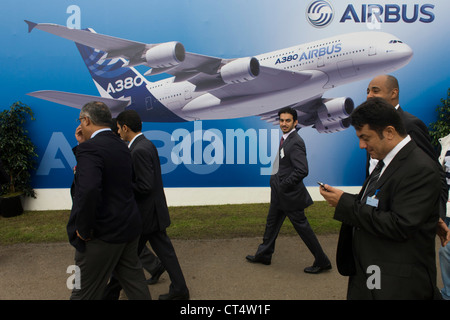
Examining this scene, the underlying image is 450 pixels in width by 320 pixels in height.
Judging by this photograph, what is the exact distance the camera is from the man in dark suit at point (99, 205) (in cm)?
231

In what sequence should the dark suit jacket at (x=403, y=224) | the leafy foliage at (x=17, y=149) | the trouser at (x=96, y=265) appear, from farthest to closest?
1. the leafy foliage at (x=17, y=149)
2. the trouser at (x=96, y=265)
3. the dark suit jacket at (x=403, y=224)

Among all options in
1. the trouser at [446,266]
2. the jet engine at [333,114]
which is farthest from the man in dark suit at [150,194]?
the jet engine at [333,114]

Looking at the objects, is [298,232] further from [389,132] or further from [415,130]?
[389,132]

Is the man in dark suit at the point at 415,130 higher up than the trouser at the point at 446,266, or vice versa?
the man in dark suit at the point at 415,130

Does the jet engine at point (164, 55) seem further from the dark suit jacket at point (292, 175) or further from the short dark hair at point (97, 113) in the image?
the short dark hair at point (97, 113)

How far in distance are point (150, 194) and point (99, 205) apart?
869mm

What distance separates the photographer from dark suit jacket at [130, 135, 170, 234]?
3.10m

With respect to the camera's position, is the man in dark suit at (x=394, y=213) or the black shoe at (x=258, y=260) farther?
the black shoe at (x=258, y=260)

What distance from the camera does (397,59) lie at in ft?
23.3

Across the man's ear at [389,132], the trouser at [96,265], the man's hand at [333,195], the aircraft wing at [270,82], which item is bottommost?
the trouser at [96,265]

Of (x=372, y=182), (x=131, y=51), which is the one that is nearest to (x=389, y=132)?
(x=372, y=182)

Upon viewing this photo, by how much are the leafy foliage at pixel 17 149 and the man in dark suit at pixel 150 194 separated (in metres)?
4.49

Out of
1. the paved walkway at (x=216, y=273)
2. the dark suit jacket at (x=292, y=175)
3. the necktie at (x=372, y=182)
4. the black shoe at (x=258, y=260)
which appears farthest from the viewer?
the black shoe at (x=258, y=260)

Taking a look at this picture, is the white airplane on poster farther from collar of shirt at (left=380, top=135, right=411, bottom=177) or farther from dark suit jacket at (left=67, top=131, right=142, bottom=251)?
collar of shirt at (left=380, top=135, right=411, bottom=177)
